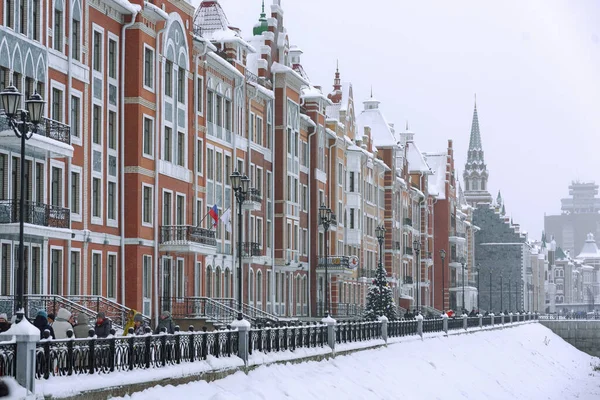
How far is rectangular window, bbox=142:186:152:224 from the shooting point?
4653 centimetres

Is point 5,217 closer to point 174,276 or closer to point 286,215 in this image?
point 174,276

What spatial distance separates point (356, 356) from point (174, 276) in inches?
370

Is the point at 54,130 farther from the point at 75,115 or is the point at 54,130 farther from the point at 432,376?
Result: the point at 432,376

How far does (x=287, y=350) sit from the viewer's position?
1444 inches

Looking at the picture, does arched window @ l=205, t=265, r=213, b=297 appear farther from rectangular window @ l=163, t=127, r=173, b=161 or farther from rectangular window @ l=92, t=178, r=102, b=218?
rectangular window @ l=92, t=178, r=102, b=218

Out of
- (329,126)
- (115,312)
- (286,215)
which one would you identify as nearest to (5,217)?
(115,312)

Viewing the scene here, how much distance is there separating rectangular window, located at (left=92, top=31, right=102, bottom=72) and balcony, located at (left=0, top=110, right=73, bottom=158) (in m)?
4.54

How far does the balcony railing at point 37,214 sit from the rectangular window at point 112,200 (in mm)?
5180

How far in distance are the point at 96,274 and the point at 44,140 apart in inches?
294

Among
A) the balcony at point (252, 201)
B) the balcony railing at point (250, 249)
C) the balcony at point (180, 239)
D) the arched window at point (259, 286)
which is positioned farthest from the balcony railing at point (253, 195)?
the balcony at point (180, 239)

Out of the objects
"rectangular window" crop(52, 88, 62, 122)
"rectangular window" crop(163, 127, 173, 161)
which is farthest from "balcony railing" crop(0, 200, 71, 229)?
"rectangular window" crop(163, 127, 173, 161)

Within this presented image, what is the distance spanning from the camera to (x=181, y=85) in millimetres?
50125

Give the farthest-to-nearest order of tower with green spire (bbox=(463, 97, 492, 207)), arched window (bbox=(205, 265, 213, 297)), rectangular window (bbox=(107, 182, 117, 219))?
tower with green spire (bbox=(463, 97, 492, 207))
arched window (bbox=(205, 265, 213, 297))
rectangular window (bbox=(107, 182, 117, 219))

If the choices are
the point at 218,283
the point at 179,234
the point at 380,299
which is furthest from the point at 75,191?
the point at 380,299
